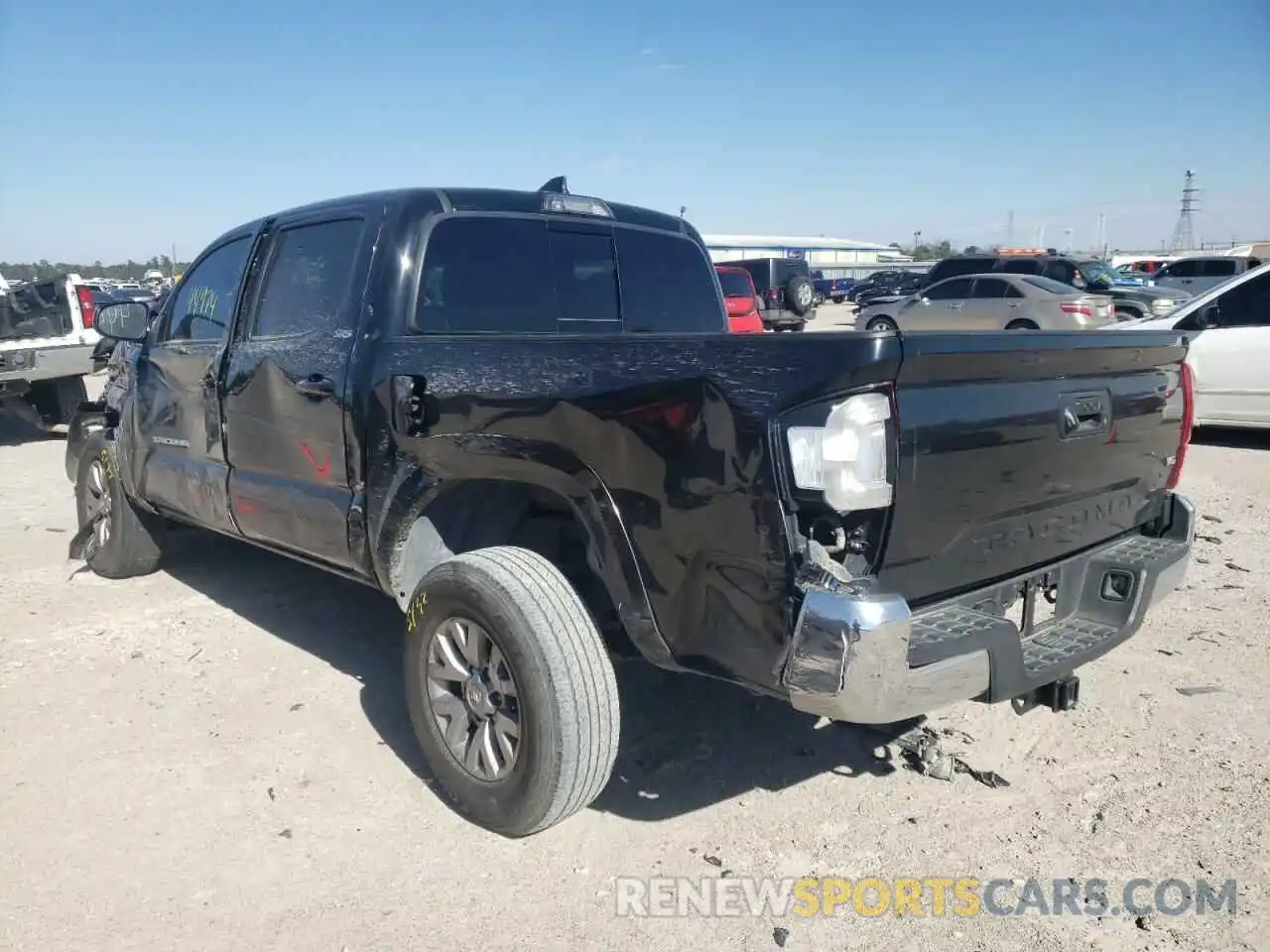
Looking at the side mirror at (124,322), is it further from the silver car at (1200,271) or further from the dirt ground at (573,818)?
the silver car at (1200,271)

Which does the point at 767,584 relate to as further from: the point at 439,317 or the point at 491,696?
the point at 439,317

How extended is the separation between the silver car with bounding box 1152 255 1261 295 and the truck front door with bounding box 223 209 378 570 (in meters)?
27.6

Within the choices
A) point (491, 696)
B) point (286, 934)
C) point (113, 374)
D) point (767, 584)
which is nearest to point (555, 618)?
point (491, 696)

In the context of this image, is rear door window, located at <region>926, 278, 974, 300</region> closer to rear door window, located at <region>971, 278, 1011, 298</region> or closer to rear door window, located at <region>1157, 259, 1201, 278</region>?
rear door window, located at <region>971, 278, 1011, 298</region>

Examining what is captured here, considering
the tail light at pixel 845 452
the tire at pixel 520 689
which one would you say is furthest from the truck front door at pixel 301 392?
the tail light at pixel 845 452

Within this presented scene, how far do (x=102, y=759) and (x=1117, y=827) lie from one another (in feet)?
11.3

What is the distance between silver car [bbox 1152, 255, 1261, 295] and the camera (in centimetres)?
2650

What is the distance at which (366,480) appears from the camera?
3295 millimetres

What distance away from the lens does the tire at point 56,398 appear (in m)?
11.3

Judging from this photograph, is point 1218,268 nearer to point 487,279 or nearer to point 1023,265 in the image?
point 1023,265

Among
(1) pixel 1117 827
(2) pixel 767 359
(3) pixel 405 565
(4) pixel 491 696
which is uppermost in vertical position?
(2) pixel 767 359

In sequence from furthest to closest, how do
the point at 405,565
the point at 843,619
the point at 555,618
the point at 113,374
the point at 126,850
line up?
the point at 113,374
the point at 405,565
the point at 126,850
the point at 555,618
the point at 843,619

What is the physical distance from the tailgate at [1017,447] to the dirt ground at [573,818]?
896mm

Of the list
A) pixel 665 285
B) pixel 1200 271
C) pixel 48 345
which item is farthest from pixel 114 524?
pixel 1200 271
